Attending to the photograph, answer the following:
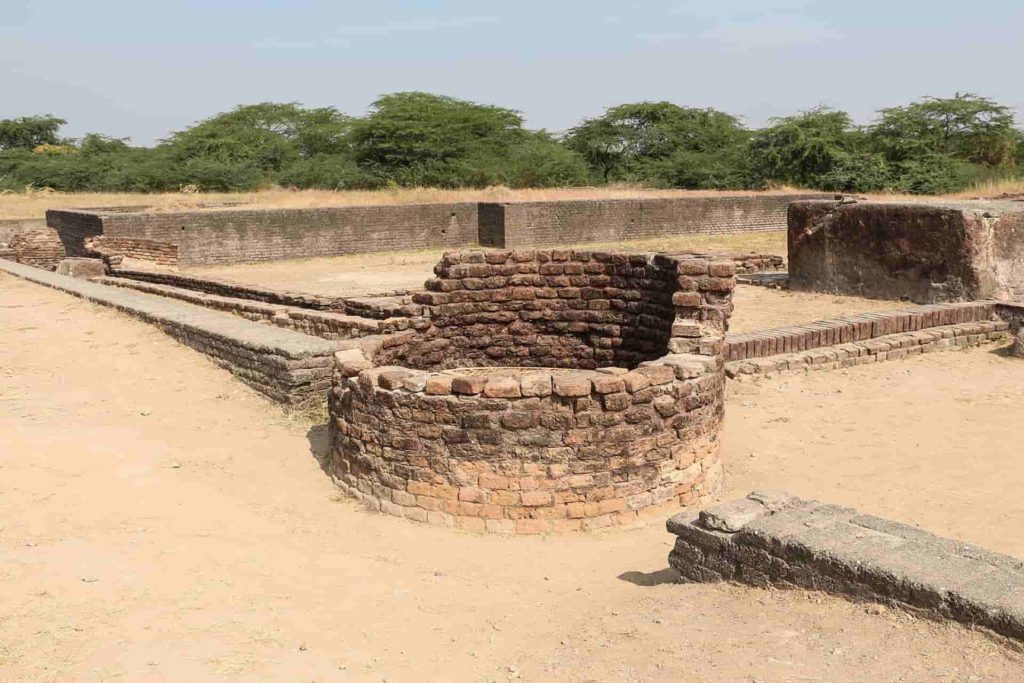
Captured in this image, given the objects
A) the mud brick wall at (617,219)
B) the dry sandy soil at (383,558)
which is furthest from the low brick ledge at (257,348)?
the mud brick wall at (617,219)

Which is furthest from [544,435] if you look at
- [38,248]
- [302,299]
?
[38,248]

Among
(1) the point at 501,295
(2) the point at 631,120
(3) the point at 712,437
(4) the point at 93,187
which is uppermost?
(2) the point at 631,120

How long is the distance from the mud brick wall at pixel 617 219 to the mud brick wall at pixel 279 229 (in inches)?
45.9

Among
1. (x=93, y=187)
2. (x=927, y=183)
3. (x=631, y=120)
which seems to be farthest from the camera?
(x=631, y=120)

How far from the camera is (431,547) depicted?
4.76 m

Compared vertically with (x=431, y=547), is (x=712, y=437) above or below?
above

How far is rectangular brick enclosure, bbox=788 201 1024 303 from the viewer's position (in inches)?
434

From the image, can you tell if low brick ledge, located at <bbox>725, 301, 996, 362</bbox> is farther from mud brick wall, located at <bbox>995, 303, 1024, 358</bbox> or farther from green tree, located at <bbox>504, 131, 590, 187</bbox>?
green tree, located at <bbox>504, 131, 590, 187</bbox>

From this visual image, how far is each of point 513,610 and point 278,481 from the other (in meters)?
2.27

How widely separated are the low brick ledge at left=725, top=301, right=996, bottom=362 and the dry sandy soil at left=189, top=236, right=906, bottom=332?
157cm

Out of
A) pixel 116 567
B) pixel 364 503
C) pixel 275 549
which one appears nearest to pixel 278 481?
pixel 364 503

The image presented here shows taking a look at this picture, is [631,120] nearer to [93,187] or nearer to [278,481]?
[93,187]

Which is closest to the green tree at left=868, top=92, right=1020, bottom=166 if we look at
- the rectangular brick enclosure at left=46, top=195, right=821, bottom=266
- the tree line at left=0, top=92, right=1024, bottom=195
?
the tree line at left=0, top=92, right=1024, bottom=195

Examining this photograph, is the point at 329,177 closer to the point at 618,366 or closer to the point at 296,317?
the point at 296,317
